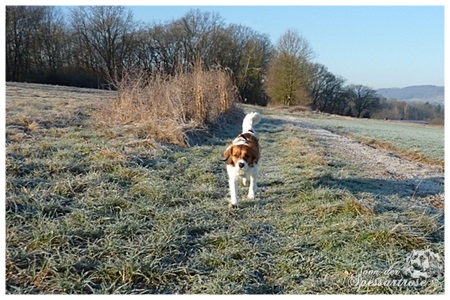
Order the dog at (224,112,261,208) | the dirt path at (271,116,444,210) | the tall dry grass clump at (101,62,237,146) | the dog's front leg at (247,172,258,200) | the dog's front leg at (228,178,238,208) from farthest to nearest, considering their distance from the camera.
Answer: the tall dry grass clump at (101,62,237,146) < the dirt path at (271,116,444,210) < the dog's front leg at (247,172,258,200) < the dog at (224,112,261,208) < the dog's front leg at (228,178,238,208)

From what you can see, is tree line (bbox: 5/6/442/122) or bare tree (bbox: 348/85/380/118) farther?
bare tree (bbox: 348/85/380/118)

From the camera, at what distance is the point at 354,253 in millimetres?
3180

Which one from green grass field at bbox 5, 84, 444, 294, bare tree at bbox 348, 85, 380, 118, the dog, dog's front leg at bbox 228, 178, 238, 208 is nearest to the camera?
green grass field at bbox 5, 84, 444, 294

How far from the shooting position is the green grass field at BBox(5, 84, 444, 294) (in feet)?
8.80

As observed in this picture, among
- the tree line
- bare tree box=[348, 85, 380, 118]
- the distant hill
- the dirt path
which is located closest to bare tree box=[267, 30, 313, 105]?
the tree line

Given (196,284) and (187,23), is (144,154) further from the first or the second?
(187,23)

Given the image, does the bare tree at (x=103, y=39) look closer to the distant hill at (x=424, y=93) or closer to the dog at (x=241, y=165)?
the distant hill at (x=424, y=93)

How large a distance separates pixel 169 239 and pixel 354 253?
1733 mm

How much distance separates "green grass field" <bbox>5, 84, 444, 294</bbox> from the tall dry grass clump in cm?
308

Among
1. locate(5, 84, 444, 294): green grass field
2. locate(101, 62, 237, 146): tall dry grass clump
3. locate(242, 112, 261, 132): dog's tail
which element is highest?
locate(101, 62, 237, 146): tall dry grass clump

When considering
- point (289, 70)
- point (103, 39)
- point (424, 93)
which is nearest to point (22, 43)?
point (103, 39)

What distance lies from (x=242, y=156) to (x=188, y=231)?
1473mm

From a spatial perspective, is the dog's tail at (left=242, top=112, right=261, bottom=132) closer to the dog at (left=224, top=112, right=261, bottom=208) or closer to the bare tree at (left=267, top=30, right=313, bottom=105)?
the dog at (left=224, top=112, right=261, bottom=208)
